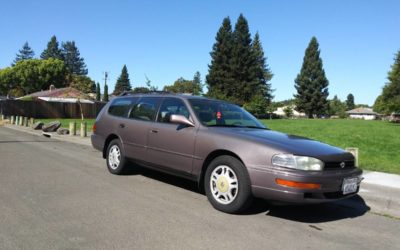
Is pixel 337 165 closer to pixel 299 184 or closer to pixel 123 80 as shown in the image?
pixel 299 184

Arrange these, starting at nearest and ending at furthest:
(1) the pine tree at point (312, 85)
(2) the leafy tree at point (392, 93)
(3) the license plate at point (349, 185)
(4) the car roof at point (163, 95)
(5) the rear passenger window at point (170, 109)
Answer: (3) the license plate at point (349, 185), (5) the rear passenger window at point (170, 109), (4) the car roof at point (163, 95), (2) the leafy tree at point (392, 93), (1) the pine tree at point (312, 85)

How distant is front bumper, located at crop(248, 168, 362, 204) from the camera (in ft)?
16.1

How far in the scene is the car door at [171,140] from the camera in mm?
6177

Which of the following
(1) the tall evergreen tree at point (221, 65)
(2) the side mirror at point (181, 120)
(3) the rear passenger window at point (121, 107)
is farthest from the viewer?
(1) the tall evergreen tree at point (221, 65)

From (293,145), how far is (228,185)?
101 cm

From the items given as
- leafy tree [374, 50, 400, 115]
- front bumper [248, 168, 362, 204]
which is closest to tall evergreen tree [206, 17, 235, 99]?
leafy tree [374, 50, 400, 115]

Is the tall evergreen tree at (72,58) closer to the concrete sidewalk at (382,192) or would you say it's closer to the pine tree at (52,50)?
the pine tree at (52,50)

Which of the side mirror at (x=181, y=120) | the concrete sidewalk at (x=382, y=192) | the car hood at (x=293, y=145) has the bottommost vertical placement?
the concrete sidewalk at (x=382, y=192)

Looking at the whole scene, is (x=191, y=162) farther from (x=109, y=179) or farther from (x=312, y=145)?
(x=109, y=179)

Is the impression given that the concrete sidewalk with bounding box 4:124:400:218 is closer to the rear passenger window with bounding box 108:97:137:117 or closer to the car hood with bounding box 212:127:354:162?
the car hood with bounding box 212:127:354:162

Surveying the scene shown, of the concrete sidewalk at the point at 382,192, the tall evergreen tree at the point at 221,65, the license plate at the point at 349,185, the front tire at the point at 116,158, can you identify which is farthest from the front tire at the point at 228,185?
the tall evergreen tree at the point at 221,65

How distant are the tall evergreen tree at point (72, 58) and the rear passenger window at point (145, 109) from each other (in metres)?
119

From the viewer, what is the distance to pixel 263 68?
8588 cm

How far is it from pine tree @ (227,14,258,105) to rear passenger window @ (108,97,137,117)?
2438 inches
